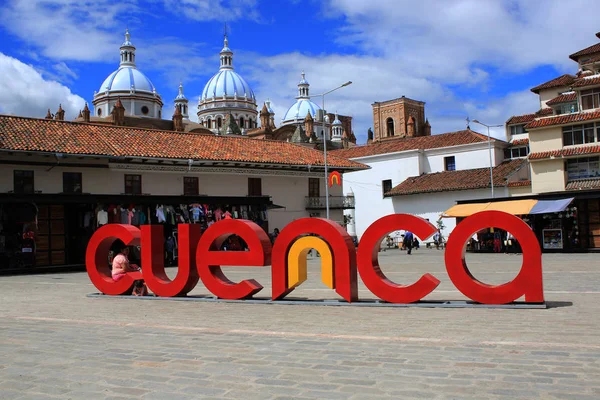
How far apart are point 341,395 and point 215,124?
3887 inches

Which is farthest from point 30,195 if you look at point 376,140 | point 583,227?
point 376,140

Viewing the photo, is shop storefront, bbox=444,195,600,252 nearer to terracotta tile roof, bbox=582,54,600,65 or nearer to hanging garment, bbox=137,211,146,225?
terracotta tile roof, bbox=582,54,600,65

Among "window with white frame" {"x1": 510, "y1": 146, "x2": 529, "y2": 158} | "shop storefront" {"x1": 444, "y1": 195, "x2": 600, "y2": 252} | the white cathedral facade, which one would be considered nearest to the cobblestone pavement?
"shop storefront" {"x1": 444, "y1": 195, "x2": 600, "y2": 252}

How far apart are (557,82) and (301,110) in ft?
226

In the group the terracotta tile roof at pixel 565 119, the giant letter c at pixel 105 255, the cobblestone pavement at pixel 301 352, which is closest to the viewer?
the cobblestone pavement at pixel 301 352

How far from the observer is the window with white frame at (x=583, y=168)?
114ft

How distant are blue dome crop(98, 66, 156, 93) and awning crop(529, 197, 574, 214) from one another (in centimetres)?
6608

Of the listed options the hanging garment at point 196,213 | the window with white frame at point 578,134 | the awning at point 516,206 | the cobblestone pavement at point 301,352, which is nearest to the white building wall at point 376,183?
the window with white frame at point 578,134

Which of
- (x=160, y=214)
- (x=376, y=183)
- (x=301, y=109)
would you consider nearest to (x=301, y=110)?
(x=301, y=109)

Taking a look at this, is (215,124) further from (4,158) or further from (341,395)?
(341,395)

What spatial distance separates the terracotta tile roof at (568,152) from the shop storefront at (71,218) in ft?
61.4

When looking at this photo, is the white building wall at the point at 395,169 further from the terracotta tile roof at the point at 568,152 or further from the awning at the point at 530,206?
the awning at the point at 530,206

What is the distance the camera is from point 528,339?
7.74 meters

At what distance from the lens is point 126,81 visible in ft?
281
